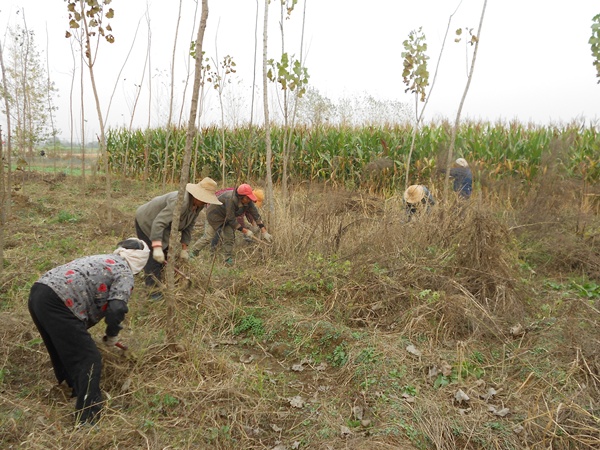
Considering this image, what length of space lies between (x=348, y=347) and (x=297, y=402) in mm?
779

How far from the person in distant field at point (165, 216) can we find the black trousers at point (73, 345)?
63.0 inches

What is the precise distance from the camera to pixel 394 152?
1056cm

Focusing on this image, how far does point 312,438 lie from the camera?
291 cm

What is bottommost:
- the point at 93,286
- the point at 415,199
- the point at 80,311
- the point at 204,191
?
the point at 80,311

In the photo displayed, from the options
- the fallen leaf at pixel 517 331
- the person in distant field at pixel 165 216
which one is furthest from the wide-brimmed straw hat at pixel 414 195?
the person in distant field at pixel 165 216

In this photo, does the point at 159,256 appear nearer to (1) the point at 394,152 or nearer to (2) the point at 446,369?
(2) the point at 446,369

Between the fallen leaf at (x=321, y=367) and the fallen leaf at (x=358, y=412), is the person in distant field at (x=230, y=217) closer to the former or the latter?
the fallen leaf at (x=321, y=367)

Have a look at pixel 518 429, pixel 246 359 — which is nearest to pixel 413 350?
pixel 518 429

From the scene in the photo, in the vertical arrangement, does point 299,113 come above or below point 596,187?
above

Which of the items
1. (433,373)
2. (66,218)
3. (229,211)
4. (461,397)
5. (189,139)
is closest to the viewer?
(461,397)

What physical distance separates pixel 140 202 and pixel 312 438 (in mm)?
9027

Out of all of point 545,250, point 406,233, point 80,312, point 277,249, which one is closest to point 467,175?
point 545,250

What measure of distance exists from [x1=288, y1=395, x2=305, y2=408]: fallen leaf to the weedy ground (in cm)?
1

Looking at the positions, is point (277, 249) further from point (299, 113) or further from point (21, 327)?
point (299, 113)
